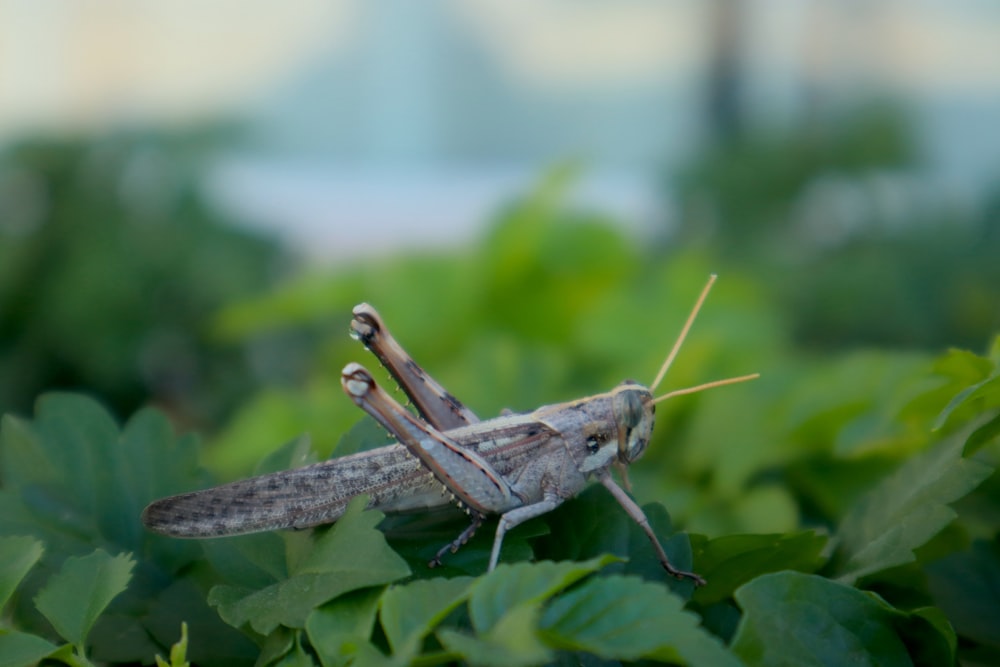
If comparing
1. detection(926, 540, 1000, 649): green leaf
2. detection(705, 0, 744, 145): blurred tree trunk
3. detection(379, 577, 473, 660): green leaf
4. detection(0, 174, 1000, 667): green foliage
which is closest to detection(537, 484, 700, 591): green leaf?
detection(0, 174, 1000, 667): green foliage

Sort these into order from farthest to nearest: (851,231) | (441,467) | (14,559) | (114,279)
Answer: (851,231), (114,279), (441,467), (14,559)

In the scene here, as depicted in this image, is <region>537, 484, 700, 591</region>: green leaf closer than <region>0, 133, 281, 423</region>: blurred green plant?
Yes

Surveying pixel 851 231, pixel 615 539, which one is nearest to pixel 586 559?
pixel 615 539

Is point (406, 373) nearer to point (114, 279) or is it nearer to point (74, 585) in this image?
point (74, 585)

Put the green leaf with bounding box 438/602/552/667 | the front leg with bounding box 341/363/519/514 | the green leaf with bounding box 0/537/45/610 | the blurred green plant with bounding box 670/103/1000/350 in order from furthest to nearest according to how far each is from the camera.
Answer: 1. the blurred green plant with bounding box 670/103/1000/350
2. the front leg with bounding box 341/363/519/514
3. the green leaf with bounding box 0/537/45/610
4. the green leaf with bounding box 438/602/552/667

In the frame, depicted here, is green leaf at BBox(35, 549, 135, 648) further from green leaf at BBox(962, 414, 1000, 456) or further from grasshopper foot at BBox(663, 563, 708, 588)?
green leaf at BBox(962, 414, 1000, 456)

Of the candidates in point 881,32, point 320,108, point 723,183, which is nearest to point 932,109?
point 881,32
